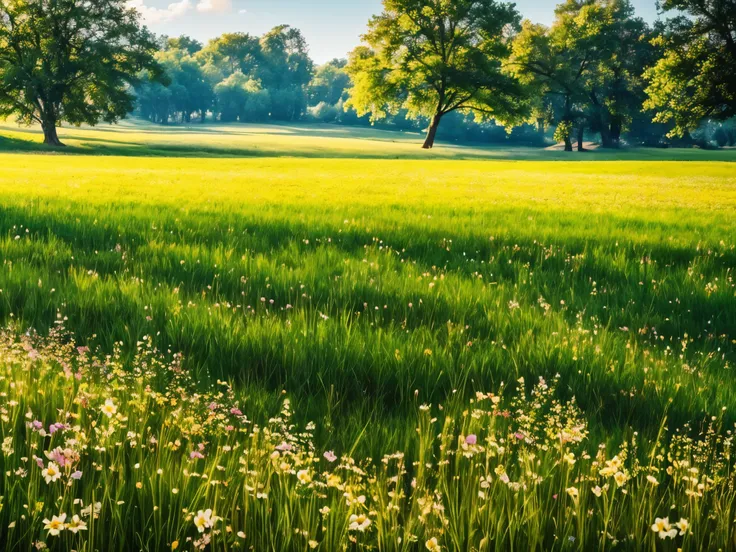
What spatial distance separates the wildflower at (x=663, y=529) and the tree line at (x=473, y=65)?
59607mm

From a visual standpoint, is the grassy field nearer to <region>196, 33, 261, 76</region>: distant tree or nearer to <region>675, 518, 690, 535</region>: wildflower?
<region>675, 518, 690, 535</region>: wildflower

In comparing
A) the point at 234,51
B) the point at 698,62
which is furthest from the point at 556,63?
the point at 234,51

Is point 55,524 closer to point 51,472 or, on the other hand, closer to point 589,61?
point 51,472

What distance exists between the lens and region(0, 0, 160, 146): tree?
54500 millimetres

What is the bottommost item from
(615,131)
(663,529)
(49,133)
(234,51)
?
(663,529)

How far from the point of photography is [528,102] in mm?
75062

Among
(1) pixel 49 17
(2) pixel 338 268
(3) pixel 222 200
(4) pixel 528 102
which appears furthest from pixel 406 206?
(4) pixel 528 102

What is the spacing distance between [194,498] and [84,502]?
34 cm

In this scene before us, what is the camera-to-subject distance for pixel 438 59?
6812 centimetres

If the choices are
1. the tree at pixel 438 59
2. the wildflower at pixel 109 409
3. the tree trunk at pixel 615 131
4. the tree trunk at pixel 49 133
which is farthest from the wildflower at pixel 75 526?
the tree trunk at pixel 615 131

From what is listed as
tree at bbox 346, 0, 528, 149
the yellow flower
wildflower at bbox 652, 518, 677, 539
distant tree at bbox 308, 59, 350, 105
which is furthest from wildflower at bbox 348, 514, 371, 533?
distant tree at bbox 308, 59, 350, 105

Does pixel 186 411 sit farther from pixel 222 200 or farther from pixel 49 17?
pixel 49 17

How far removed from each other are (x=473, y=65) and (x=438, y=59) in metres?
4.14

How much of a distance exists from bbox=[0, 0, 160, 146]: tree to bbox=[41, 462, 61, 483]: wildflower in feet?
196
